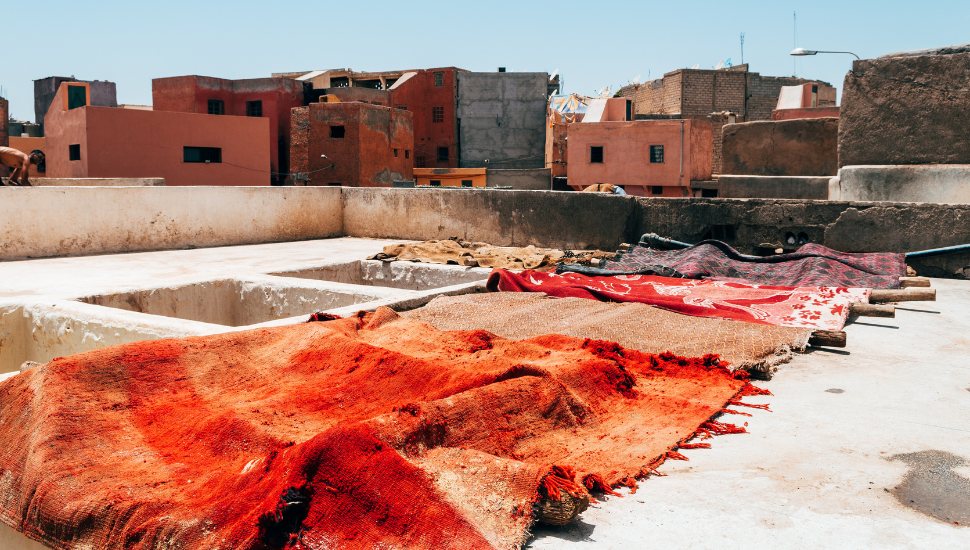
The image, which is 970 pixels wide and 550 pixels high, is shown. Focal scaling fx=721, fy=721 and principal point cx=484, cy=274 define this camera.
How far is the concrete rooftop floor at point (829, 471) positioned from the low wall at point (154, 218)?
25.0 ft

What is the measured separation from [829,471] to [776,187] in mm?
8283

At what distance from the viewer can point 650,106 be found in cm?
4431

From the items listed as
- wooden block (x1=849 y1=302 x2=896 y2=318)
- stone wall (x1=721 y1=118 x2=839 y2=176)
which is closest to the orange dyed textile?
wooden block (x1=849 y1=302 x2=896 y2=318)

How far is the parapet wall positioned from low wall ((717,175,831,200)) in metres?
2.55

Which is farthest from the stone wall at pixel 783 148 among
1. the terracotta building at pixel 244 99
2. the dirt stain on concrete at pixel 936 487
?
the terracotta building at pixel 244 99

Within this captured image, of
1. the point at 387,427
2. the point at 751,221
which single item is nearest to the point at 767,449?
the point at 387,427

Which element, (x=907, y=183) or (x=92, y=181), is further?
(x=92, y=181)

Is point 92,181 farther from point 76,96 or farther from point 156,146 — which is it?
point 76,96

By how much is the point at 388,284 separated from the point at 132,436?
543cm

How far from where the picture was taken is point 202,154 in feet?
81.6

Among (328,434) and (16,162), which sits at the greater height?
(16,162)

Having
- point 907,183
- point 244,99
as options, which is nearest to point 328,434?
point 907,183

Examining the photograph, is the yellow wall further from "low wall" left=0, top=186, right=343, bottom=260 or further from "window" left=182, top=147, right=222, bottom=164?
"low wall" left=0, top=186, right=343, bottom=260

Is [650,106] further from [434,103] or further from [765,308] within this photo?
[765,308]
